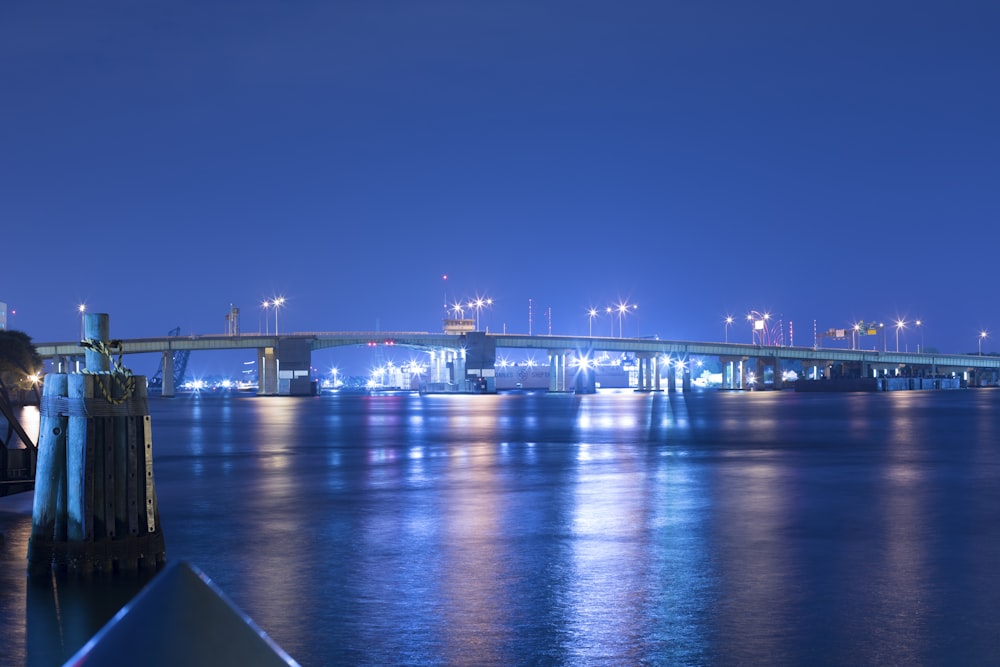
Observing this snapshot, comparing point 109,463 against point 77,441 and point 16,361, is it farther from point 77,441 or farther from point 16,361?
point 16,361

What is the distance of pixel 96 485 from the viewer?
16094mm

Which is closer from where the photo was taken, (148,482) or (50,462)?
(50,462)

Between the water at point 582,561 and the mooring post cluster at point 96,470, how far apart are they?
2.15ft

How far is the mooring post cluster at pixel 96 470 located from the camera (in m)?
16.0

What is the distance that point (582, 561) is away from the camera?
763 inches

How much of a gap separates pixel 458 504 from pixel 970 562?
1286 cm

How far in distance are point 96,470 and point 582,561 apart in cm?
776

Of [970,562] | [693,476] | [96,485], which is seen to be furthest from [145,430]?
[693,476]

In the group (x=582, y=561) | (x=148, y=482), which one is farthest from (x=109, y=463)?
(x=582, y=561)

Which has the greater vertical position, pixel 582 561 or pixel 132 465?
pixel 132 465

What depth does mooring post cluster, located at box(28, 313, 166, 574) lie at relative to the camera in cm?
1595

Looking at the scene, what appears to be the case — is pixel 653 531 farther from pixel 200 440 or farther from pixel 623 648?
pixel 200 440

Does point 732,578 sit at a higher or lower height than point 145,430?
lower

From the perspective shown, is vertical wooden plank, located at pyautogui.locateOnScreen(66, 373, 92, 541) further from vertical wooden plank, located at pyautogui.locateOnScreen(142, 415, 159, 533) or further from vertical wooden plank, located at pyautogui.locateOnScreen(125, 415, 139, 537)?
vertical wooden plank, located at pyautogui.locateOnScreen(142, 415, 159, 533)
